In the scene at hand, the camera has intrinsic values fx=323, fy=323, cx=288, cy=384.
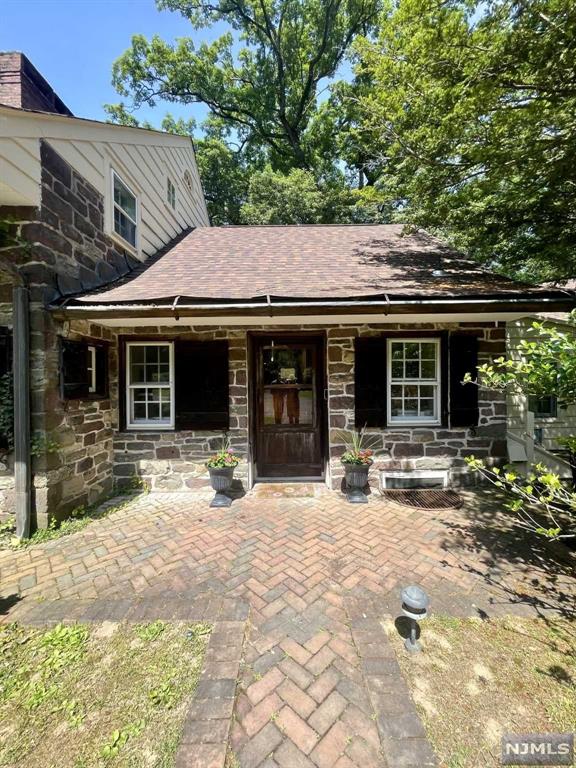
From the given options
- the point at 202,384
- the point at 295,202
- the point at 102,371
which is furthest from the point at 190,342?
the point at 295,202

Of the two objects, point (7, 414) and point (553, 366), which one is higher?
point (553, 366)

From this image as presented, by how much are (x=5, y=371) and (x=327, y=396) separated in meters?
4.14

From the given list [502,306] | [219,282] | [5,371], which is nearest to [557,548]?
[502,306]

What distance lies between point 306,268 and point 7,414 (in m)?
4.60

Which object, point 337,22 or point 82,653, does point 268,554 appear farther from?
point 337,22

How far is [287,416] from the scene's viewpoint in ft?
17.9

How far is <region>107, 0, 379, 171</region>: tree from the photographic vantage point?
15.4 m

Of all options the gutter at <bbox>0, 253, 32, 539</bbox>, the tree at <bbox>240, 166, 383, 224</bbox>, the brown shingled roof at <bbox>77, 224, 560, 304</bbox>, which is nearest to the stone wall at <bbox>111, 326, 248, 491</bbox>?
the brown shingled roof at <bbox>77, 224, 560, 304</bbox>

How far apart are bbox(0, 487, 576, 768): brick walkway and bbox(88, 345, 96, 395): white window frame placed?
1.78 metres

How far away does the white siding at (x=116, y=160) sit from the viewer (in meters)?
3.37

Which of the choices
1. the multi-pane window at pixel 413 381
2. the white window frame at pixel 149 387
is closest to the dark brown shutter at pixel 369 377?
the multi-pane window at pixel 413 381

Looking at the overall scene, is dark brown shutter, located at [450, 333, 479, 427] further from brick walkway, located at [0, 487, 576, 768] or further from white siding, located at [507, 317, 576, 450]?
white siding, located at [507, 317, 576, 450]

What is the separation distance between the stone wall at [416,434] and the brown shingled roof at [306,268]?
2.63 ft

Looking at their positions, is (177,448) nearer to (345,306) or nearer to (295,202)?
(345,306)
